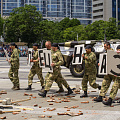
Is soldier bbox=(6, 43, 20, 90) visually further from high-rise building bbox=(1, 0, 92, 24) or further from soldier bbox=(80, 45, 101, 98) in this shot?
high-rise building bbox=(1, 0, 92, 24)

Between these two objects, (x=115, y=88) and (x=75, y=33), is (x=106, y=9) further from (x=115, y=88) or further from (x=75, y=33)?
(x=115, y=88)

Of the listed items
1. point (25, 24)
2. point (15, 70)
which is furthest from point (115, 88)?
point (25, 24)

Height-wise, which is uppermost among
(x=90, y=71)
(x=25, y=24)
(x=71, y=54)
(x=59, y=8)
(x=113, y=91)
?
(x=59, y=8)

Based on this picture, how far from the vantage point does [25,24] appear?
66.7 metres

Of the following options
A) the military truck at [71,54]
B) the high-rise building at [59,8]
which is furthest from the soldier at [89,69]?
the high-rise building at [59,8]

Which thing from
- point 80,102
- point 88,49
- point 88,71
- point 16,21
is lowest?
point 80,102

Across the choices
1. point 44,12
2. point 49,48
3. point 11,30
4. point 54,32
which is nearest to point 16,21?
point 11,30

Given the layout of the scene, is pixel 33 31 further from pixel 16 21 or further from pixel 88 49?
pixel 88 49

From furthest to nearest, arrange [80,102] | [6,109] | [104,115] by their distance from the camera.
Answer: [80,102]
[6,109]
[104,115]

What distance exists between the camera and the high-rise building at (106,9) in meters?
130

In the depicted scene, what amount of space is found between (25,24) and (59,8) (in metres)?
113

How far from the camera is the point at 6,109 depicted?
26.5 feet

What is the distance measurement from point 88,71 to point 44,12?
16823cm

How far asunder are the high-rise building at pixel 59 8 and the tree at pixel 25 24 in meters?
107
